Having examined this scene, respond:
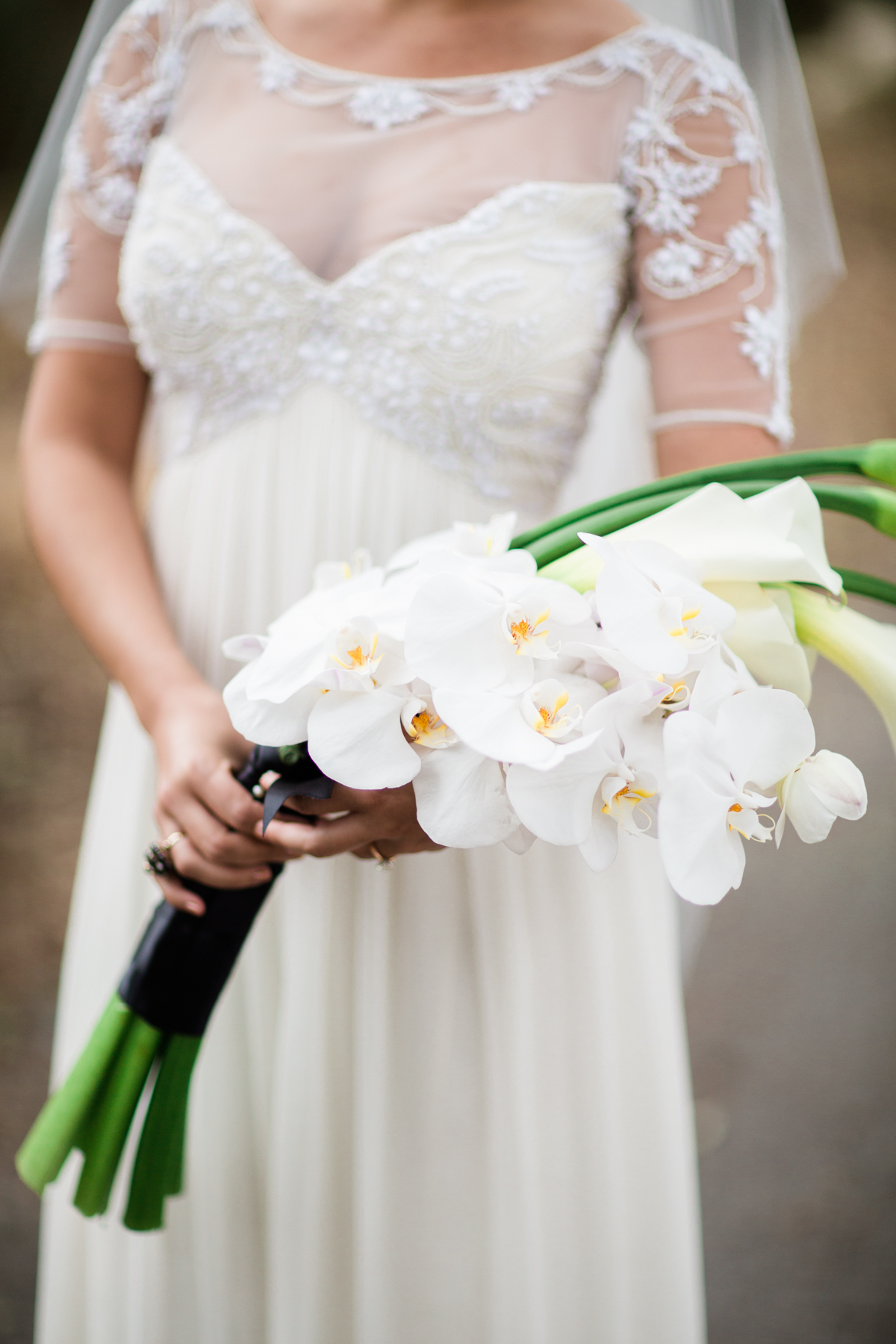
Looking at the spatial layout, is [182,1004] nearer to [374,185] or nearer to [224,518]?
[224,518]

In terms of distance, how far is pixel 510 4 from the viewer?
0.76m

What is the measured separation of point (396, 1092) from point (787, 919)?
192 cm

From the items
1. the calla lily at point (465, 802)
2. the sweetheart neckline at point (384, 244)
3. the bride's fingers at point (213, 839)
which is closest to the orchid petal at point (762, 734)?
the calla lily at point (465, 802)

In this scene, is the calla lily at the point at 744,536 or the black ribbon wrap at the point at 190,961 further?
the black ribbon wrap at the point at 190,961

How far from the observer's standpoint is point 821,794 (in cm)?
41

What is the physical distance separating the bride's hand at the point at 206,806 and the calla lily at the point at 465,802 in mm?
173

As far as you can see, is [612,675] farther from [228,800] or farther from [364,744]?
[228,800]

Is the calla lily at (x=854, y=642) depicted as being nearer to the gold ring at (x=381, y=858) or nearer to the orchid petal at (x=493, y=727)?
the orchid petal at (x=493, y=727)

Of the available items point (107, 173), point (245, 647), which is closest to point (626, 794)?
point (245, 647)

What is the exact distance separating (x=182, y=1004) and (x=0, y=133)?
2589 mm

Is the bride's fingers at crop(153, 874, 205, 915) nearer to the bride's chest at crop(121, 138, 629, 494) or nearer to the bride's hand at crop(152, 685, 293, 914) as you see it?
the bride's hand at crop(152, 685, 293, 914)

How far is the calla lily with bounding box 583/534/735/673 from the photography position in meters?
0.40

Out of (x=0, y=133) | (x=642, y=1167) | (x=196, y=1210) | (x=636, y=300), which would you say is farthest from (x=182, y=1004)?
(x=0, y=133)

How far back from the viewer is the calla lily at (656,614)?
396 millimetres
